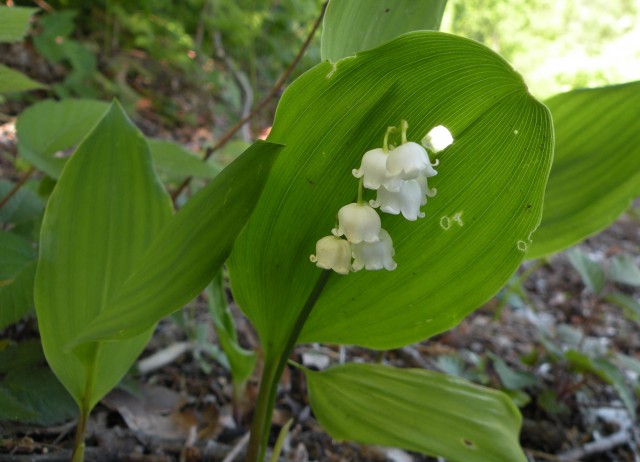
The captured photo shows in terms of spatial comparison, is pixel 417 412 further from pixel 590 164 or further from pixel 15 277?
pixel 15 277

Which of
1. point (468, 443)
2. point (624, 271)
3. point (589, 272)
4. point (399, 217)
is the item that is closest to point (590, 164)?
point (399, 217)

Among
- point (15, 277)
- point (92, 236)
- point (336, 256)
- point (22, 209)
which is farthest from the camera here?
point (22, 209)

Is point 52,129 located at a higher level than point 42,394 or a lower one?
higher

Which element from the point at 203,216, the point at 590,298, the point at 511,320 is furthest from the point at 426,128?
the point at 590,298

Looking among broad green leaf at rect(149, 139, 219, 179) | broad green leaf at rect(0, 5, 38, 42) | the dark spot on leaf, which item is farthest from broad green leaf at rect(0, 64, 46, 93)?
the dark spot on leaf

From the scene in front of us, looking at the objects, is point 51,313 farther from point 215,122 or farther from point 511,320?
point 215,122

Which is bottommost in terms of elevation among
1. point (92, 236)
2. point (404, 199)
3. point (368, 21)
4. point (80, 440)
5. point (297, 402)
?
point (297, 402)
